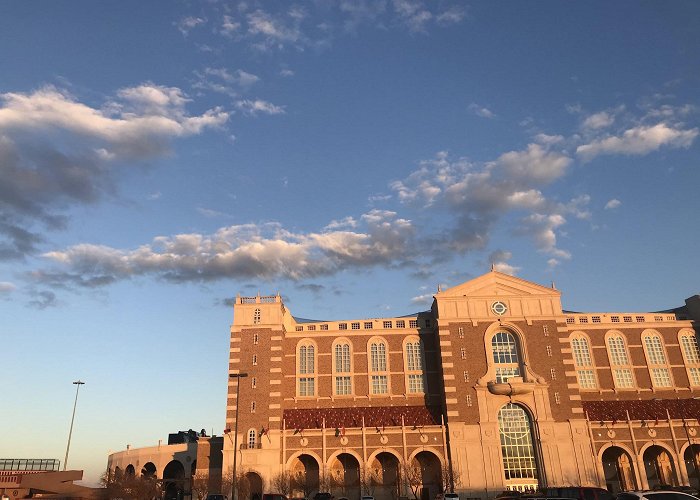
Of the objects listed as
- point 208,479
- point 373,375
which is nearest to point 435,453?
point 373,375

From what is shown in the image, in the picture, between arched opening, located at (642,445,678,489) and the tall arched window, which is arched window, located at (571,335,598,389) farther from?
the tall arched window

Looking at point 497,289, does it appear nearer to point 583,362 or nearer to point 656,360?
point 583,362

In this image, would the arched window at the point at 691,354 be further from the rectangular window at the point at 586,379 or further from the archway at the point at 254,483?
the archway at the point at 254,483

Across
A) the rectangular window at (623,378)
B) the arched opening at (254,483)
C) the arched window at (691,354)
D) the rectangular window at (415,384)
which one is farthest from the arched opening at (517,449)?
the arched opening at (254,483)

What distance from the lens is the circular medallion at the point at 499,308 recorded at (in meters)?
66.9

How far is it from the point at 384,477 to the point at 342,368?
13560mm

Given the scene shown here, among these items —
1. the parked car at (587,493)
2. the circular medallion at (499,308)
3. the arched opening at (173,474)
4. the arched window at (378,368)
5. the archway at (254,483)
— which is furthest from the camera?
the arched opening at (173,474)

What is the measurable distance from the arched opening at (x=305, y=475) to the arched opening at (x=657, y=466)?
119 feet

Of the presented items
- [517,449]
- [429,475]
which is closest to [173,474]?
[429,475]

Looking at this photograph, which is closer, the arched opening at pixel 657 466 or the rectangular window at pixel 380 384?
the arched opening at pixel 657 466

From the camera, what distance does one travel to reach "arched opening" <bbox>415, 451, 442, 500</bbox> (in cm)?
6141

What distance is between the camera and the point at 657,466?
63.4m

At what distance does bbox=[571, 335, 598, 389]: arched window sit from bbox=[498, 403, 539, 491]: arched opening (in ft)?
34.7

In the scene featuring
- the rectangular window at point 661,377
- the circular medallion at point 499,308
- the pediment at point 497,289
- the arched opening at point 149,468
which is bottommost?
the arched opening at point 149,468
